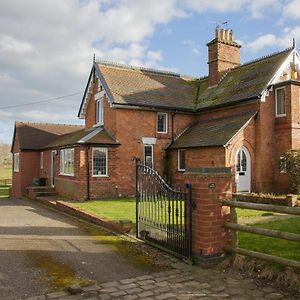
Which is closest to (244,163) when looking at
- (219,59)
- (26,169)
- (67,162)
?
(219,59)

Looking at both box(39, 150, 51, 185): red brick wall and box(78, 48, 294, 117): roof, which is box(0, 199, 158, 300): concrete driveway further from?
box(39, 150, 51, 185): red brick wall

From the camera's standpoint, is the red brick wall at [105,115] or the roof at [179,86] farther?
the red brick wall at [105,115]

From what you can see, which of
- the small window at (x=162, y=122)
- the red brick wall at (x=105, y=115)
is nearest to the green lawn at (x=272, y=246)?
the red brick wall at (x=105, y=115)

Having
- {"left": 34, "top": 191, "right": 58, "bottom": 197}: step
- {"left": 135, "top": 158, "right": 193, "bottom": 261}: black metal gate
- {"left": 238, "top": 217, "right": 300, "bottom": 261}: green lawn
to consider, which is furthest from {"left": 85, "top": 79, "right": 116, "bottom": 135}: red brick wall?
{"left": 238, "top": 217, "right": 300, "bottom": 261}: green lawn

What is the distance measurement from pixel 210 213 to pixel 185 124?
17.8m

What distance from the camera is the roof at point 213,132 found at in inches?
748

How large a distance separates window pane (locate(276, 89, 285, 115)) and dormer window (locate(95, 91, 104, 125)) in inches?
437

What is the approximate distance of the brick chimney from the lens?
25375 millimetres

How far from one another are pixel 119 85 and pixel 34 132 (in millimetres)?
12435

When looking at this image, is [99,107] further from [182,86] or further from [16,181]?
[16,181]

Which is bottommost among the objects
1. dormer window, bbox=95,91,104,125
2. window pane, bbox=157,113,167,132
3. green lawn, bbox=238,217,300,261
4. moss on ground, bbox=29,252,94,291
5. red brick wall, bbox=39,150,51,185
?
moss on ground, bbox=29,252,94,291

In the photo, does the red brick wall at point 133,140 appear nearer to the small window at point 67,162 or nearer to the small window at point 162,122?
the small window at point 162,122

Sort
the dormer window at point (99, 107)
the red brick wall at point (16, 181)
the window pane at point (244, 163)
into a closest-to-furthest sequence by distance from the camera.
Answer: the window pane at point (244, 163)
the dormer window at point (99, 107)
the red brick wall at point (16, 181)

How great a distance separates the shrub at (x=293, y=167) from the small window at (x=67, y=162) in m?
12.3
